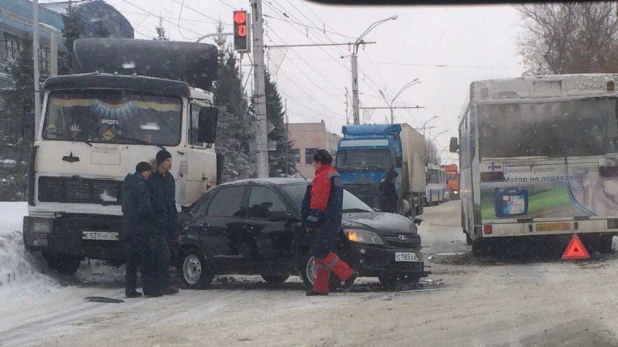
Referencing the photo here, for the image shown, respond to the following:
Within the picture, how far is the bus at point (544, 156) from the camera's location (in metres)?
17.5

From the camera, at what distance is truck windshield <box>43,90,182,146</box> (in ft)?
50.5

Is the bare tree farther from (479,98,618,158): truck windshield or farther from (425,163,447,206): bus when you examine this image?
(479,98,618,158): truck windshield

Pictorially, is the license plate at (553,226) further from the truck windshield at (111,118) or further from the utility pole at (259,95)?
the utility pole at (259,95)

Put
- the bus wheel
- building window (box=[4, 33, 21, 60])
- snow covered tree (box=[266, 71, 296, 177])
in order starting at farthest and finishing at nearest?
snow covered tree (box=[266, 71, 296, 177]) → building window (box=[4, 33, 21, 60]) → the bus wheel

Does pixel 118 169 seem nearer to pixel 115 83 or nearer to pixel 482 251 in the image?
pixel 115 83

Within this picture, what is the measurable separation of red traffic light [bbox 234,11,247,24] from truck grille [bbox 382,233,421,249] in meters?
10.1

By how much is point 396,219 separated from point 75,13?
1553 inches

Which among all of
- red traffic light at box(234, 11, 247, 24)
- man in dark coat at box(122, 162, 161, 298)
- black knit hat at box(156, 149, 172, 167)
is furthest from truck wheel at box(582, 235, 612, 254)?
man in dark coat at box(122, 162, 161, 298)

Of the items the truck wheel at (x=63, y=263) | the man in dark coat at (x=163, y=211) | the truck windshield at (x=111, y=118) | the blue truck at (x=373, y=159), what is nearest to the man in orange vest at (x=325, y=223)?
the man in dark coat at (x=163, y=211)

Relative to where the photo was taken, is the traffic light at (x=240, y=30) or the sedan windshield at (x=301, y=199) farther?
the traffic light at (x=240, y=30)

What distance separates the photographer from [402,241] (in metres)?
13.6

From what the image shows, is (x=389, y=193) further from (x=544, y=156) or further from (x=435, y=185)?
(x=435, y=185)

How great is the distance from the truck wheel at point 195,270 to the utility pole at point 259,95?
9845 mm

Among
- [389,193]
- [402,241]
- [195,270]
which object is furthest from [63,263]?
[389,193]
